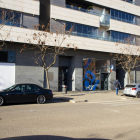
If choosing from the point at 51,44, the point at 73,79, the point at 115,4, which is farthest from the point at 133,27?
the point at 51,44

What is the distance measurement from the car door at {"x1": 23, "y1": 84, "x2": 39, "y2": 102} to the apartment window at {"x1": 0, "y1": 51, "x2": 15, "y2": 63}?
23.9 feet

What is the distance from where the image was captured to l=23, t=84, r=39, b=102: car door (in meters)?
12.0

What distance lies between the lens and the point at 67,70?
23609mm

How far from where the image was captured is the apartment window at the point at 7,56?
18.0 metres

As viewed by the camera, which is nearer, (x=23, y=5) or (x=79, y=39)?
(x=23, y=5)

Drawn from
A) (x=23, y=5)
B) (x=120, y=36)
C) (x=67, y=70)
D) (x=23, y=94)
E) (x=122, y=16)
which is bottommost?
(x=23, y=94)

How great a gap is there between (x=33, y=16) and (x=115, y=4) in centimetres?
1337

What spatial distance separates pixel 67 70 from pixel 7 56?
842 centimetres

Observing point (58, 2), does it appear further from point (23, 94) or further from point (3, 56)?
point (23, 94)

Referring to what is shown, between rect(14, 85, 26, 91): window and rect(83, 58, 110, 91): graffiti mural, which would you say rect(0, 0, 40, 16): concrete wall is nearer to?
rect(83, 58, 110, 91): graffiti mural

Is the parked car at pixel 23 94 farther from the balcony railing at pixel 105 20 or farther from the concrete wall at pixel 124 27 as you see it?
the concrete wall at pixel 124 27

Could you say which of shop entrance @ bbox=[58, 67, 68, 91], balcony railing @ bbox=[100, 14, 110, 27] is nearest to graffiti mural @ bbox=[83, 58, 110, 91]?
shop entrance @ bbox=[58, 67, 68, 91]

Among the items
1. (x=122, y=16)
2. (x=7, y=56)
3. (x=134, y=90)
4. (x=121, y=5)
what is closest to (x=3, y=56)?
(x=7, y=56)

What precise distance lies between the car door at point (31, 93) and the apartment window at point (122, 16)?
18.2 meters
